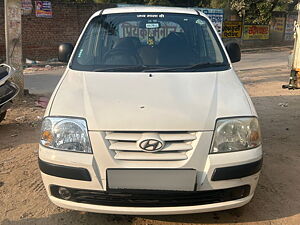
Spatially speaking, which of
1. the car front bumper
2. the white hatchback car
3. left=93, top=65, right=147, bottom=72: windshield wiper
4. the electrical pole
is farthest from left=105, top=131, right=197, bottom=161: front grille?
the electrical pole

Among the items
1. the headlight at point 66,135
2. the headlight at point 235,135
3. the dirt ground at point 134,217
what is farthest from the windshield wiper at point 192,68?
the dirt ground at point 134,217

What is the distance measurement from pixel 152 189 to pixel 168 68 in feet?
4.31

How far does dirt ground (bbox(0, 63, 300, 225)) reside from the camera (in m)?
2.97

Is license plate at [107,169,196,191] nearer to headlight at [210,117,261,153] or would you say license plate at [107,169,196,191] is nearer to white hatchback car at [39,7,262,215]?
white hatchback car at [39,7,262,215]

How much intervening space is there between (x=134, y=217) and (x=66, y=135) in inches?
38.1

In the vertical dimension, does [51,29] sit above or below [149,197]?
above

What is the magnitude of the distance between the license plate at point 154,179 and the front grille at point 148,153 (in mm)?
90

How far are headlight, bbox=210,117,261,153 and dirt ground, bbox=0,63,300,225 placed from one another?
0.76 meters

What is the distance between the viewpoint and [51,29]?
14625mm

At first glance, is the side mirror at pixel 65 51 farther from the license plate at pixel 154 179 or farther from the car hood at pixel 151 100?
the license plate at pixel 154 179

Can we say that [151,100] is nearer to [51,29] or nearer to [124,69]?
[124,69]

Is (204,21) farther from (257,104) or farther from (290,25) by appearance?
(290,25)

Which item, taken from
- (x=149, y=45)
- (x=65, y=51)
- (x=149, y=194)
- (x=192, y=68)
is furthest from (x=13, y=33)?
(x=149, y=194)

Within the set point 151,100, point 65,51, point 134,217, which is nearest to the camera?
point 151,100
